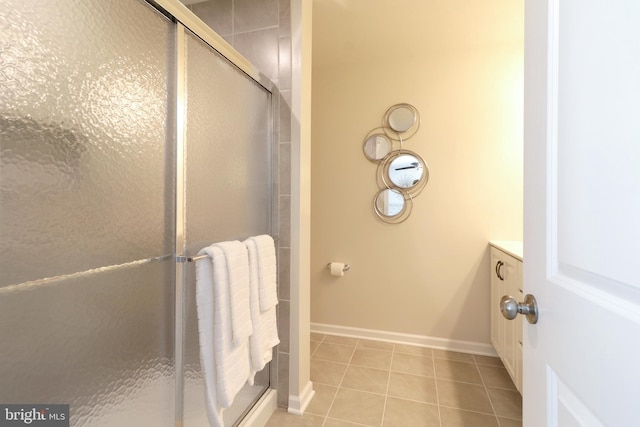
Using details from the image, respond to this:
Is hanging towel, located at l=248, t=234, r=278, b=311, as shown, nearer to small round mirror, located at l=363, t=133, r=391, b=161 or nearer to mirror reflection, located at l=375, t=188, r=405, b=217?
mirror reflection, located at l=375, t=188, r=405, b=217

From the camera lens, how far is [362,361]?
214 cm

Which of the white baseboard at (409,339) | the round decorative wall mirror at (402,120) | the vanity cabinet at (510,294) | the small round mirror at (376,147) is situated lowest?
the white baseboard at (409,339)

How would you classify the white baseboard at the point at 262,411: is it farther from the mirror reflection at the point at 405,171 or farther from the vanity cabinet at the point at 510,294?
the mirror reflection at the point at 405,171

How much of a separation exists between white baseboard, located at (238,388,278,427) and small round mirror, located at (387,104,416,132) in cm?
217

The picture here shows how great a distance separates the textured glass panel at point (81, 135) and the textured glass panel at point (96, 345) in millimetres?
60

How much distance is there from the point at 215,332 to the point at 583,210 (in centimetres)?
105

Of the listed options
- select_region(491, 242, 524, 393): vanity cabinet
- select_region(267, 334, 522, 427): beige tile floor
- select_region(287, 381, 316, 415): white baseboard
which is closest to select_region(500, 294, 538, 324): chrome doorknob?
select_region(491, 242, 524, 393): vanity cabinet

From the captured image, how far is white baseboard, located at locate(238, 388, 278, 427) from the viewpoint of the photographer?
4.52 ft

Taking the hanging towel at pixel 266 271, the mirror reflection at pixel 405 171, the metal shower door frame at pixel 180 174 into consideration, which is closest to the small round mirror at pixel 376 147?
the mirror reflection at pixel 405 171

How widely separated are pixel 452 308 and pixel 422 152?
1344 millimetres

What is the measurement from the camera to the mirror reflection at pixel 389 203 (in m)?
2.44

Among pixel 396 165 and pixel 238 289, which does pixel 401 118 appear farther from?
pixel 238 289

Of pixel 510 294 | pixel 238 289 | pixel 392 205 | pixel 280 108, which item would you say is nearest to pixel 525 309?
pixel 238 289

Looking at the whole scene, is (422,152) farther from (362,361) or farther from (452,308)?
(362,361)
